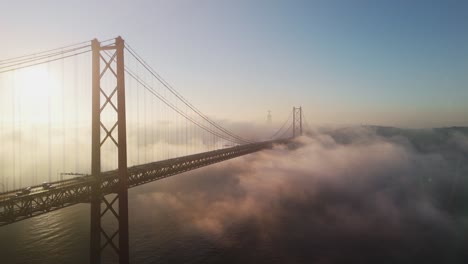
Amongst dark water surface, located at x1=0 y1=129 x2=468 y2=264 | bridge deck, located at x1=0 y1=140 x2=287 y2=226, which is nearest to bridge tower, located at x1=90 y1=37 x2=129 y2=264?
bridge deck, located at x1=0 y1=140 x2=287 y2=226

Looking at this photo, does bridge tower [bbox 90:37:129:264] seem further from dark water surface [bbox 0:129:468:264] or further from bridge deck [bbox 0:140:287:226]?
dark water surface [bbox 0:129:468:264]

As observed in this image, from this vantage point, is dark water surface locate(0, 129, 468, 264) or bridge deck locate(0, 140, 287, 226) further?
dark water surface locate(0, 129, 468, 264)

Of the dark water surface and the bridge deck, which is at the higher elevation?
the bridge deck

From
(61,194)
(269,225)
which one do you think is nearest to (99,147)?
(61,194)

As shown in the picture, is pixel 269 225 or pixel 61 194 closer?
pixel 61 194

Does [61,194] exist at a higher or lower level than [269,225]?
higher

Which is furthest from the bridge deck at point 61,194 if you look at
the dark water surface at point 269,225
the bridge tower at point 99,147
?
the dark water surface at point 269,225

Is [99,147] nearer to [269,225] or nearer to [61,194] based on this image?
[61,194]

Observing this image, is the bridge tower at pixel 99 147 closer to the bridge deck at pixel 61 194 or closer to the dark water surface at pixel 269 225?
the bridge deck at pixel 61 194

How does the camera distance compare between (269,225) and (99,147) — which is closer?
(99,147)

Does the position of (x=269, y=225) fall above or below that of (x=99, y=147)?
below

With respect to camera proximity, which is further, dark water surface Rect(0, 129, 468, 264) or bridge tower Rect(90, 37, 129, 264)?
dark water surface Rect(0, 129, 468, 264)

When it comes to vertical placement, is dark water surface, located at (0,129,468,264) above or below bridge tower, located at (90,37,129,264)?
below
